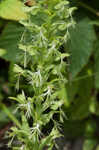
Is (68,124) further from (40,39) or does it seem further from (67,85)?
(40,39)

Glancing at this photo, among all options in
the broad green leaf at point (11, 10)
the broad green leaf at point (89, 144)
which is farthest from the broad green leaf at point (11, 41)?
the broad green leaf at point (89, 144)

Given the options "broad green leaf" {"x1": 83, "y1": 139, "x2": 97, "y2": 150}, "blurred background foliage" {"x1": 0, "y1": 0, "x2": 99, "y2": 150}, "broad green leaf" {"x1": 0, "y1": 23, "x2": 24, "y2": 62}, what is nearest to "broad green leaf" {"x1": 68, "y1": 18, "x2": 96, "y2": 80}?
"blurred background foliage" {"x1": 0, "y1": 0, "x2": 99, "y2": 150}

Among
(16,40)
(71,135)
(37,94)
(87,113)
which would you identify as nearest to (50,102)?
(37,94)

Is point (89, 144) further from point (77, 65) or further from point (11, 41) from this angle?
point (11, 41)

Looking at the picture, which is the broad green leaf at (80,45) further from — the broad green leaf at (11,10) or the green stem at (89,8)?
the broad green leaf at (11,10)

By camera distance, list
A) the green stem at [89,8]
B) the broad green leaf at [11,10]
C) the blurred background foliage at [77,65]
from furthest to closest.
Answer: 1. the green stem at [89,8]
2. the blurred background foliage at [77,65]
3. the broad green leaf at [11,10]

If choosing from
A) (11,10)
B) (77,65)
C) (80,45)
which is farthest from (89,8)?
(11,10)
